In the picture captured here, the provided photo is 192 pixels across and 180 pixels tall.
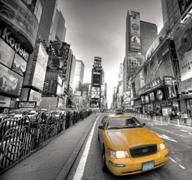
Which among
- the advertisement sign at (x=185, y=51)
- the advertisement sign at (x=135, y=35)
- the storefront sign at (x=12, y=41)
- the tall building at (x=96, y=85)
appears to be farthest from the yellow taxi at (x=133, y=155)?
the advertisement sign at (x=135, y=35)

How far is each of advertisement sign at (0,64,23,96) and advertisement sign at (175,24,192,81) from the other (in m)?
46.2

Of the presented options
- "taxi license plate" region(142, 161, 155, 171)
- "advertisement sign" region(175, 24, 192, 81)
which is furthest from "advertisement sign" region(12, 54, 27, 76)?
"advertisement sign" region(175, 24, 192, 81)

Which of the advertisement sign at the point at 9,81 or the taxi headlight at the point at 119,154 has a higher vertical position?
the advertisement sign at the point at 9,81

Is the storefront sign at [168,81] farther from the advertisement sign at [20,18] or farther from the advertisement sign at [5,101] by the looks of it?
the advertisement sign at [5,101]

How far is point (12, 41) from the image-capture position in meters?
32.5

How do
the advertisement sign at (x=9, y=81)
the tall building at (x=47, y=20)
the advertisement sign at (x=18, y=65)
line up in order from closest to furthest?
A: the advertisement sign at (x=9, y=81)
the advertisement sign at (x=18, y=65)
the tall building at (x=47, y=20)

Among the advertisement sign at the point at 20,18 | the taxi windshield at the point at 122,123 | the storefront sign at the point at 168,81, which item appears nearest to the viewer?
the taxi windshield at the point at 122,123

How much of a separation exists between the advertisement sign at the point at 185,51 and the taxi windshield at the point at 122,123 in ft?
85.6

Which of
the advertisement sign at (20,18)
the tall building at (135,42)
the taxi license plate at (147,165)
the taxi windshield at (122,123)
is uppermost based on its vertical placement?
the tall building at (135,42)

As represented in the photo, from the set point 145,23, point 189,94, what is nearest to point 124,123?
point 189,94

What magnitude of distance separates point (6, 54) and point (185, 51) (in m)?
47.3

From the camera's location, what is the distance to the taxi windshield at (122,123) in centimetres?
419

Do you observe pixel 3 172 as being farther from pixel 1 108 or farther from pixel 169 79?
pixel 1 108

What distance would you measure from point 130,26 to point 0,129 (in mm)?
152542
